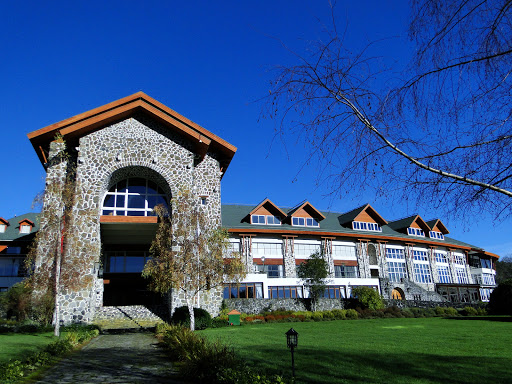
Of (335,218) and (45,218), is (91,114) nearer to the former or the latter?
(45,218)

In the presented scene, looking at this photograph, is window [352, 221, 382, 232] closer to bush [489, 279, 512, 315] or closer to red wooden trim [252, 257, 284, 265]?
red wooden trim [252, 257, 284, 265]

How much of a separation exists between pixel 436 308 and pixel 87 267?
29.2m

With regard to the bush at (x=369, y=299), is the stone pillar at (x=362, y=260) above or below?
above

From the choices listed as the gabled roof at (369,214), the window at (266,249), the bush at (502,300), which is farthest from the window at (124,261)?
the bush at (502,300)

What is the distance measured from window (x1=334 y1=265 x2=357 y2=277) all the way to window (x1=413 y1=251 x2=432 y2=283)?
30.0 ft

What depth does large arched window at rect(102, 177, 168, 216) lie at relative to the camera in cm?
2392

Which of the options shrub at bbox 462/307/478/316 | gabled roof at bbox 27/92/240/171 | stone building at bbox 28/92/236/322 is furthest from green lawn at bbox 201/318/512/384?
shrub at bbox 462/307/478/316

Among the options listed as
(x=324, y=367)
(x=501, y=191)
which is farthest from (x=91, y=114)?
(x=501, y=191)

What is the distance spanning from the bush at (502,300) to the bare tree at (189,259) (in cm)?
2194

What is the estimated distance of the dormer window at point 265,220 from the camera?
130 ft

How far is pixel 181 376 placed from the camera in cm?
836

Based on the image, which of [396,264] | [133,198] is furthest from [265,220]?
[133,198]

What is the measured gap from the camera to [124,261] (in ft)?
93.7

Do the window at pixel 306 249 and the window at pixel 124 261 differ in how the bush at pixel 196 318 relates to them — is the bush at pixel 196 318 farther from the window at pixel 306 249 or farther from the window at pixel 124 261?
the window at pixel 306 249
